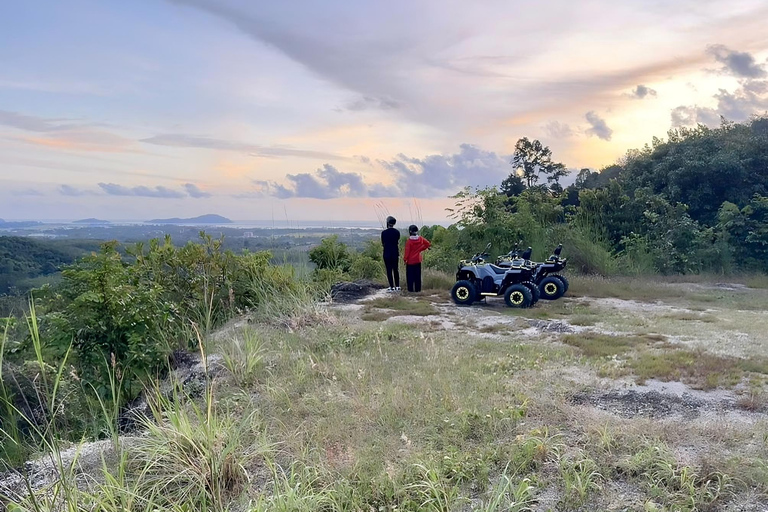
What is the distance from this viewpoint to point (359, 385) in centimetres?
426

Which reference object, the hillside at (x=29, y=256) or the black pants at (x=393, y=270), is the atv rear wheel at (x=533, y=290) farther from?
the hillside at (x=29, y=256)

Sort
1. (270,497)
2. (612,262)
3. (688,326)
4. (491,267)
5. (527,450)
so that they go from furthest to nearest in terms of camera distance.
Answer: (612,262) < (491,267) < (688,326) < (527,450) < (270,497)

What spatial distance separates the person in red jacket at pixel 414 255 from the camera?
29.8 feet

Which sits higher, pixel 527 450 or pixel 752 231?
pixel 752 231

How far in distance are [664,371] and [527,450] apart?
2.09 m

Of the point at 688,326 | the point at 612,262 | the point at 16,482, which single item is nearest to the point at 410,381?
the point at 16,482

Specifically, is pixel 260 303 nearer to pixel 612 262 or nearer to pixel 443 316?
pixel 443 316

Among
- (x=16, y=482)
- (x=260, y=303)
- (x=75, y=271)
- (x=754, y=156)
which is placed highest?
(x=754, y=156)

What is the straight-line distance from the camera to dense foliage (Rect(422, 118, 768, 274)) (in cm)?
1171

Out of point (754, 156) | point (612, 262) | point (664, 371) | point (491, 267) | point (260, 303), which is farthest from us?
point (754, 156)

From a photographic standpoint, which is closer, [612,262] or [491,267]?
[491,267]

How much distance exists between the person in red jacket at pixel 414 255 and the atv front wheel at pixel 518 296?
167 cm

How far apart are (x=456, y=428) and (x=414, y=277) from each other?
6017 millimetres

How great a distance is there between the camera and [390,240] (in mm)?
9273
